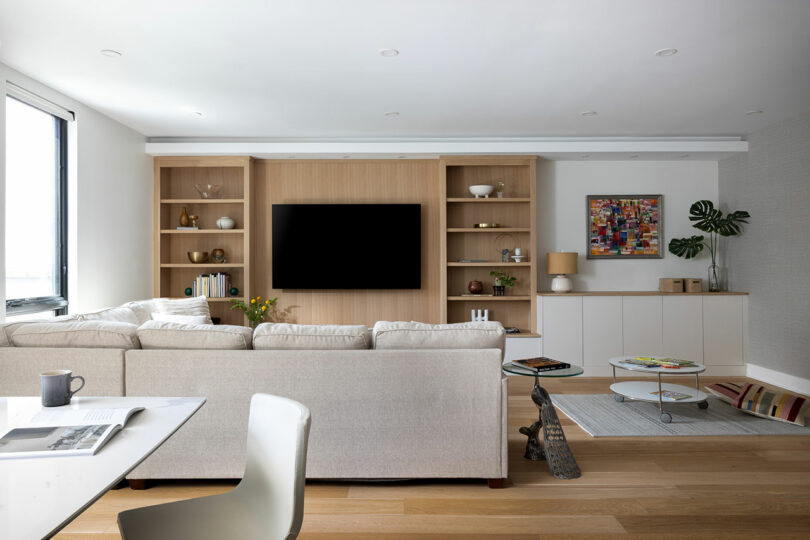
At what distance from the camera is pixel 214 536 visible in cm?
139

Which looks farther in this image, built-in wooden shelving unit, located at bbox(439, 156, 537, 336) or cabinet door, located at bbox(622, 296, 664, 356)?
built-in wooden shelving unit, located at bbox(439, 156, 537, 336)

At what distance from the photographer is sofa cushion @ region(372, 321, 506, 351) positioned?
107 inches

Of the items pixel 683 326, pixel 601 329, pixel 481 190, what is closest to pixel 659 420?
pixel 601 329

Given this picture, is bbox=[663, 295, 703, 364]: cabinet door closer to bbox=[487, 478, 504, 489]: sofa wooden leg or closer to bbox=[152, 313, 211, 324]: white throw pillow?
bbox=[487, 478, 504, 489]: sofa wooden leg

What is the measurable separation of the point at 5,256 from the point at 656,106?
507 centimetres

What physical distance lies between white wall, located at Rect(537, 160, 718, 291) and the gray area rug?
1923 millimetres

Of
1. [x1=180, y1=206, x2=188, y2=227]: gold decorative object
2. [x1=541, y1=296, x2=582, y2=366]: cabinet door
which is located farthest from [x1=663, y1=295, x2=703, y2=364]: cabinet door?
[x1=180, y1=206, x2=188, y2=227]: gold decorative object

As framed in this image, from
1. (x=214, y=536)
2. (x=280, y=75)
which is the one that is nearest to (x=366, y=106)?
(x=280, y=75)

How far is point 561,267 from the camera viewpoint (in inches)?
225

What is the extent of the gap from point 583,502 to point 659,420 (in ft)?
5.46

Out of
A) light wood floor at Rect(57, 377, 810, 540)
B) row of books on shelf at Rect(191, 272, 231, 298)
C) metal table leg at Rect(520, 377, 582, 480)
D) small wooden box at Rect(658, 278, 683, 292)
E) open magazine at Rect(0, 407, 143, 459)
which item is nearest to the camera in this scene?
Answer: open magazine at Rect(0, 407, 143, 459)

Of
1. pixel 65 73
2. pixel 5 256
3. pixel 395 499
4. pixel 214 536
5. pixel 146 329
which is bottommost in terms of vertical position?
pixel 395 499

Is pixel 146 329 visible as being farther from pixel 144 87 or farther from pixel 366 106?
pixel 366 106

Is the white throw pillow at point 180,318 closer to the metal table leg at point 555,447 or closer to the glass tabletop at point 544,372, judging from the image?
the glass tabletop at point 544,372
